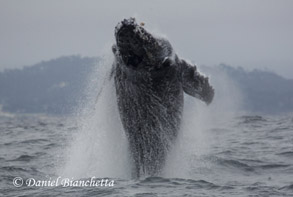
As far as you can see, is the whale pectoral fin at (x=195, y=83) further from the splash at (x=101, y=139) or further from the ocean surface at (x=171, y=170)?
the splash at (x=101, y=139)

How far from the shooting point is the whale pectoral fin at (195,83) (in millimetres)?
9258

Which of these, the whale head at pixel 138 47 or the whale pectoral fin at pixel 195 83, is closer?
the whale head at pixel 138 47

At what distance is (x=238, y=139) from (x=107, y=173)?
303 inches

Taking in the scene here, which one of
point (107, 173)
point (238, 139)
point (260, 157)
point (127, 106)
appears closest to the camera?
point (127, 106)

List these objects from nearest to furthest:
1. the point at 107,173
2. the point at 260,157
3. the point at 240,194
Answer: the point at 240,194 < the point at 107,173 < the point at 260,157

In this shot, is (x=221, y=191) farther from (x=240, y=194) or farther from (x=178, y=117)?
(x=178, y=117)

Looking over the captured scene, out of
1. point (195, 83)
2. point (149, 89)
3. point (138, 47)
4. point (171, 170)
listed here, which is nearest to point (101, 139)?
point (171, 170)

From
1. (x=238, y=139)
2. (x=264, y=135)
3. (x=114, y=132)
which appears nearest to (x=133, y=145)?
(x=114, y=132)

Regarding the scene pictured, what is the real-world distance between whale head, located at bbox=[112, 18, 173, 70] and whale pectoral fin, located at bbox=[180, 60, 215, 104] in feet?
1.88

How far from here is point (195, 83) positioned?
9.45m

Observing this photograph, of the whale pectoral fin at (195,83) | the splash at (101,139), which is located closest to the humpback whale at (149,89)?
the whale pectoral fin at (195,83)

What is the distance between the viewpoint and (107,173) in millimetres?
9766

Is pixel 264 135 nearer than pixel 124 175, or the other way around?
pixel 124 175

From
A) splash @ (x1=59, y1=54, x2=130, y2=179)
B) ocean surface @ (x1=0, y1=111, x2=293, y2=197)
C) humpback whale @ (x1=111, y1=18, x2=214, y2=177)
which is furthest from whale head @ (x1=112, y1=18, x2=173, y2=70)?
ocean surface @ (x1=0, y1=111, x2=293, y2=197)
